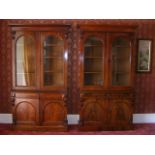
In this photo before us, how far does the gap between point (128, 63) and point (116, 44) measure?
16.1 inches

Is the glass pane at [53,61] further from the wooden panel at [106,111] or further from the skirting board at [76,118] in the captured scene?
the skirting board at [76,118]

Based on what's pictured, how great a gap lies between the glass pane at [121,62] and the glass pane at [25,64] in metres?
1.46

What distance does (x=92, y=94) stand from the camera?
388 centimetres

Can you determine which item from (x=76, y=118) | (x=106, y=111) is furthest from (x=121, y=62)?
(x=76, y=118)

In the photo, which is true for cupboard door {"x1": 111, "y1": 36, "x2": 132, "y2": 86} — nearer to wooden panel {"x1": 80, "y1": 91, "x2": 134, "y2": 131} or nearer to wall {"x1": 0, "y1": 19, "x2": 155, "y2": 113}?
wooden panel {"x1": 80, "y1": 91, "x2": 134, "y2": 131}

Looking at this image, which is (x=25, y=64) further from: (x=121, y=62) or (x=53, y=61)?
(x=121, y=62)

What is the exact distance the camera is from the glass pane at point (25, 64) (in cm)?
382

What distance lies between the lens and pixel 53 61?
3.90 metres

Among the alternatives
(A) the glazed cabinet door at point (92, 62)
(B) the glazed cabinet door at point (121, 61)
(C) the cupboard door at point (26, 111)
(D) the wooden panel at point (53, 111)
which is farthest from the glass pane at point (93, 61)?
(C) the cupboard door at point (26, 111)

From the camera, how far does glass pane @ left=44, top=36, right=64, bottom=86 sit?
3.85 m

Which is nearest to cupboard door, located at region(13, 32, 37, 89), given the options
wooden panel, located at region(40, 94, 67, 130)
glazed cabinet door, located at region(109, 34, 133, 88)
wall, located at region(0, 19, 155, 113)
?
wooden panel, located at region(40, 94, 67, 130)

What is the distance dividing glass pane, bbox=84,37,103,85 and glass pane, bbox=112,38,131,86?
0.78 ft

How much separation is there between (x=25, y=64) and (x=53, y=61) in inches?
19.7
